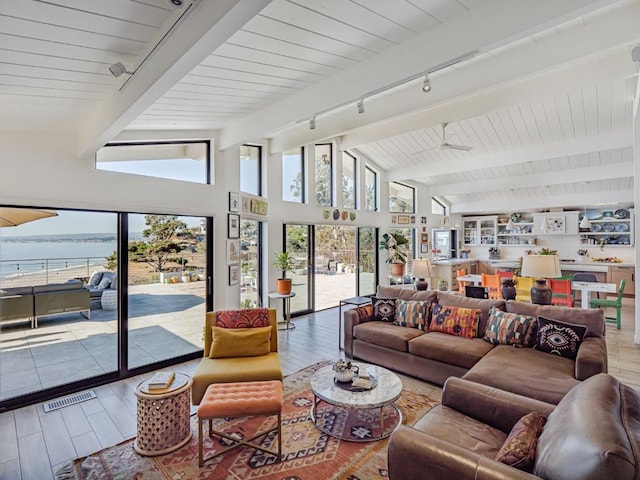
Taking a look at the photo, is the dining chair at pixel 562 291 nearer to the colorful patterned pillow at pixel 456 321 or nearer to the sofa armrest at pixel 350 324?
the colorful patterned pillow at pixel 456 321

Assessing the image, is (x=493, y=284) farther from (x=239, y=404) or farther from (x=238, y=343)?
(x=239, y=404)

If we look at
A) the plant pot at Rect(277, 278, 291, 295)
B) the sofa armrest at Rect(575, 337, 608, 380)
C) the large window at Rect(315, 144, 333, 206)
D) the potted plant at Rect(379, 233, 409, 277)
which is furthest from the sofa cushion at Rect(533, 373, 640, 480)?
the potted plant at Rect(379, 233, 409, 277)

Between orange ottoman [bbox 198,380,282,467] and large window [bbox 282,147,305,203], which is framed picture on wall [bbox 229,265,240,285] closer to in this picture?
large window [bbox 282,147,305,203]

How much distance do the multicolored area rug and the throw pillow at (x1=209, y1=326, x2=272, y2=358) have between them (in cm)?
59

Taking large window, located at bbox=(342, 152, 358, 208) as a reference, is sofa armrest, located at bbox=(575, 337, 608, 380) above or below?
below

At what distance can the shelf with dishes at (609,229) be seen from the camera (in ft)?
28.3

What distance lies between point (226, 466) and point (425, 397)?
6.40ft

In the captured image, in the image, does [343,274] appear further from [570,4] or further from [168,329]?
[570,4]

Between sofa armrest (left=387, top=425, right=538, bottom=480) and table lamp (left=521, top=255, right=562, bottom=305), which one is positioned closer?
sofa armrest (left=387, top=425, right=538, bottom=480)

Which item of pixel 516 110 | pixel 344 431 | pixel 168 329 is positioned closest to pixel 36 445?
pixel 168 329

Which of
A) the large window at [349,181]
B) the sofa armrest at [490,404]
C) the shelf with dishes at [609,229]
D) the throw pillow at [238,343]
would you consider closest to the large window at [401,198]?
the large window at [349,181]

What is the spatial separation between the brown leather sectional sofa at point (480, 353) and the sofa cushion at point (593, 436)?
3.11ft

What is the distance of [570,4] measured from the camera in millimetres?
2035

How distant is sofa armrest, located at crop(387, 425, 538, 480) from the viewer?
141 centimetres
